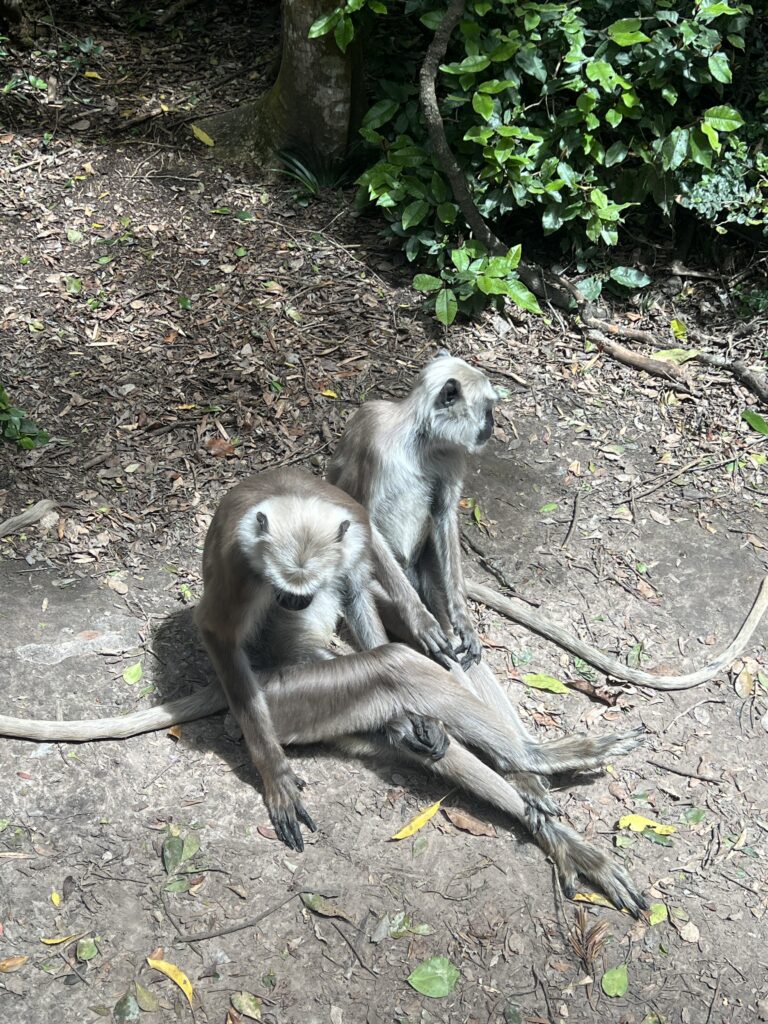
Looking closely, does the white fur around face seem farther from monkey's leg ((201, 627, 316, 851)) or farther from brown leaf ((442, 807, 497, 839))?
brown leaf ((442, 807, 497, 839))

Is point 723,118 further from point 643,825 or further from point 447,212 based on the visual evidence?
point 643,825

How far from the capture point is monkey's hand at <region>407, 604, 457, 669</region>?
5094 millimetres

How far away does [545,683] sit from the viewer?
214 inches

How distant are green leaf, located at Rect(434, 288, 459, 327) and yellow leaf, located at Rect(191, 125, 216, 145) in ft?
9.18

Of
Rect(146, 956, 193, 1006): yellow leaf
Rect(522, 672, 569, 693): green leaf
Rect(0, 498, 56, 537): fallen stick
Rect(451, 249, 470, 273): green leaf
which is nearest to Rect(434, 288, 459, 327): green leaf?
Rect(451, 249, 470, 273): green leaf

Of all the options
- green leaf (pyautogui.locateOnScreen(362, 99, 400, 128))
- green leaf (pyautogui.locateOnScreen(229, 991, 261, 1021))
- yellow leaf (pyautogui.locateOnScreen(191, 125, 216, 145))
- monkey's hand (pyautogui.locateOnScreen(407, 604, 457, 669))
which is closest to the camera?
green leaf (pyautogui.locateOnScreen(229, 991, 261, 1021))

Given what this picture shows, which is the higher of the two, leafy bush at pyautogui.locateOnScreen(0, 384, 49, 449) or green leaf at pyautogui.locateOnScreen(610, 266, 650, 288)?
green leaf at pyautogui.locateOnScreen(610, 266, 650, 288)

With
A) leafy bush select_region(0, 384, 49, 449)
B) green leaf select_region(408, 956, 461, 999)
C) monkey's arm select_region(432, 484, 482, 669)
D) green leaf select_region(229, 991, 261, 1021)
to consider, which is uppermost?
monkey's arm select_region(432, 484, 482, 669)

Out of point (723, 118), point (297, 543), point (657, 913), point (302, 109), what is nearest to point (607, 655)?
point (657, 913)

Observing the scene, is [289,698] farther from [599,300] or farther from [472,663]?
[599,300]

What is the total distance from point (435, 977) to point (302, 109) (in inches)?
266

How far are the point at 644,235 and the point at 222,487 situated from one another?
4.35 metres

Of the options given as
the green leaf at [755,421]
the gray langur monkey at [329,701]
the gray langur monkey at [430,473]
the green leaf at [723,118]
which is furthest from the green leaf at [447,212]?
the gray langur monkey at [329,701]

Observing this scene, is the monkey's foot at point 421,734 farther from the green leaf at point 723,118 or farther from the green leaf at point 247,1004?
the green leaf at point 723,118
